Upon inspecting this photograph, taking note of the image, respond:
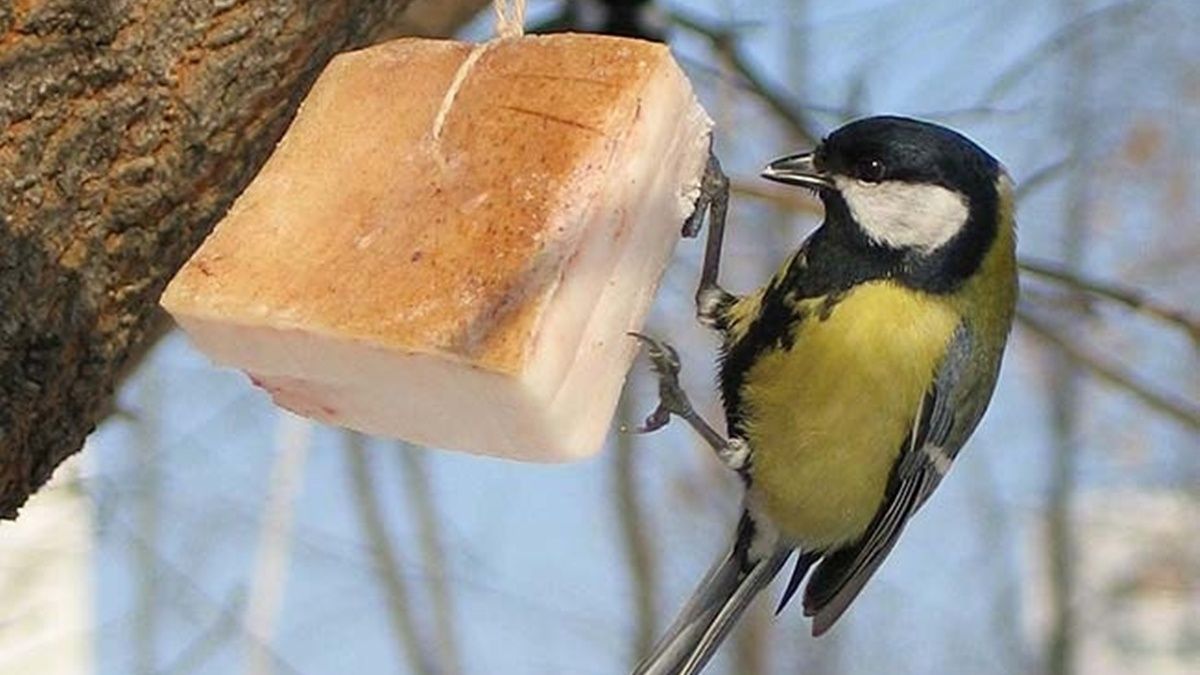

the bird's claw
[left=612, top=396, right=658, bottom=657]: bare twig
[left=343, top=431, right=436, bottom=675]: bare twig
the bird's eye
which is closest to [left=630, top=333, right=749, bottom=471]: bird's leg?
the bird's claw

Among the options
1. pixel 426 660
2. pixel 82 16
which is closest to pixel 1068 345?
pixel 82 16

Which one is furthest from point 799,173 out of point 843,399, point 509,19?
point 509,19

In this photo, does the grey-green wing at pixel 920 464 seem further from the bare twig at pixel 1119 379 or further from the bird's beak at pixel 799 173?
the bare twig at pixel 1119 379

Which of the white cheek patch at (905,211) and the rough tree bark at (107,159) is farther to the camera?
the white cheek patch at (905,211)

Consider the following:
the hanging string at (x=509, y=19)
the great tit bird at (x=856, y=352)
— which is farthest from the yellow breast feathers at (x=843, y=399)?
the hanging string at (x=509, y=19)

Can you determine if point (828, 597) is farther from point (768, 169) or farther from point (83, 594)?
point (83, 594)

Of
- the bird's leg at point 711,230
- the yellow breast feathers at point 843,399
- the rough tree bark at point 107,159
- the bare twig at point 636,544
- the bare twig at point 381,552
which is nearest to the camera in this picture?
the rough tree bark at point 107,159

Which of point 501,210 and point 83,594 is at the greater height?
point 501,210

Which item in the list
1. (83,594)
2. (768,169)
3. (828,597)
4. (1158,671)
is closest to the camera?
(768,169)
